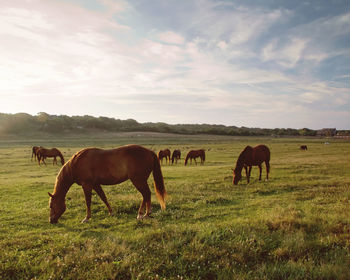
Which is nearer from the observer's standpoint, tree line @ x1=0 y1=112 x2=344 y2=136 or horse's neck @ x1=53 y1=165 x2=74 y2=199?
horse's neck @ x1=53 y1=165 x2=74 y2=199

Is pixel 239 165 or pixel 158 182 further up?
pixel 158 182

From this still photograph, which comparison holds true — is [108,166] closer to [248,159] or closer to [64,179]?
[64,179]

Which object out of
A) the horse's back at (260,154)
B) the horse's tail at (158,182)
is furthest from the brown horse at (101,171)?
the horse's back at (260,154)

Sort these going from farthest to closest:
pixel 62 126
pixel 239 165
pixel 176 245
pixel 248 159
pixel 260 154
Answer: pixel 62 126, pixel 260 154, pixel 248 159, pixel 239 165, pixel 176 245

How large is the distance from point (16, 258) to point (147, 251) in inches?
103

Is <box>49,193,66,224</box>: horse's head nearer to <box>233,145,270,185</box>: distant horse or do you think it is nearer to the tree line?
<box>233,145,270,185</box>: distant horse

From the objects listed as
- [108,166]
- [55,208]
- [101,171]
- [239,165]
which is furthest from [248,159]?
[55,208]

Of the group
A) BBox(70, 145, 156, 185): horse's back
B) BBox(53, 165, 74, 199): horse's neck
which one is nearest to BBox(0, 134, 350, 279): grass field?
BBox(53, 165, 74, 199): horse's neck

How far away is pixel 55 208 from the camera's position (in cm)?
733

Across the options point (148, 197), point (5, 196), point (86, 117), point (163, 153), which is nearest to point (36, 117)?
point (86, 117)

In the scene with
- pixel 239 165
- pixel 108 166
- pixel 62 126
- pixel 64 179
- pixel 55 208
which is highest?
pixel 62 126

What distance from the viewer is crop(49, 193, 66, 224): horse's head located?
7.29 m

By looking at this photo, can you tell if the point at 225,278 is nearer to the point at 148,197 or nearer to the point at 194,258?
the point at 194,258

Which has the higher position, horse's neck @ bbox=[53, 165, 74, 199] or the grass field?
horse's neck @ bbox=[53, 165, 74, 199]
